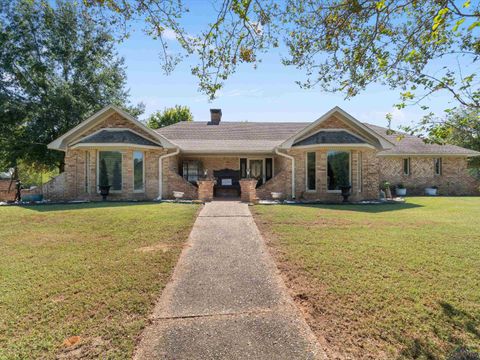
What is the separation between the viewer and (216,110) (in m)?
22.9

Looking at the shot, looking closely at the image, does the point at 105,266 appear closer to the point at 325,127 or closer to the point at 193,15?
the point at 193,15

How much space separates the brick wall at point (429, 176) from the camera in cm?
2016

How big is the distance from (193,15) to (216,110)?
1847 centimetres

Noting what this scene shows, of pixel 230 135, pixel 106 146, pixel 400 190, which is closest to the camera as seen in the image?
pixel 106 146

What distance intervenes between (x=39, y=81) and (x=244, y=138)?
52.3ft

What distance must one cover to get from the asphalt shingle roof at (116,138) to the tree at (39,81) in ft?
27.1

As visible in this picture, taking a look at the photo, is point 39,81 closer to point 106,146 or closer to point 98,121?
point 98,121

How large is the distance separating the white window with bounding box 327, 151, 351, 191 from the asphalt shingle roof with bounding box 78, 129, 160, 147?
387 inches

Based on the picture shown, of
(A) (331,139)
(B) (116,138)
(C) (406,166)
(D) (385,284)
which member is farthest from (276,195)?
(C) (406,166)

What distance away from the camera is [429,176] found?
20.4m

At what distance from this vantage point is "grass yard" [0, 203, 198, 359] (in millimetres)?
3143

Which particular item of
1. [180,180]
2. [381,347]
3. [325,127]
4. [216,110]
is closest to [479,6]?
[381,347]

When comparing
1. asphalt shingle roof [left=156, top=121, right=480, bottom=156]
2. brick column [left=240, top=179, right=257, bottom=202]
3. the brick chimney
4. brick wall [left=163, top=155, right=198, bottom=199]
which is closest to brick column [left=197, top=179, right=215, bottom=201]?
brick wall [left=163, top=155, right=198, bottom=199]

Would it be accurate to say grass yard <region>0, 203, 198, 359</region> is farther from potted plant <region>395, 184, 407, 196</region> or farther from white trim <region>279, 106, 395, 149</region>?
potted plant <region>395, 184, 407, 196</region>
